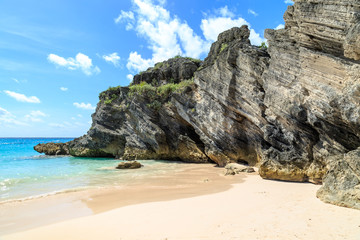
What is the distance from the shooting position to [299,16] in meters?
10.2

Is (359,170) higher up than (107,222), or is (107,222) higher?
(359,170)

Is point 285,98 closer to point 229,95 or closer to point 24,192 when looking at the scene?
point 229,95

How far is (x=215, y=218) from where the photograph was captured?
6160mm

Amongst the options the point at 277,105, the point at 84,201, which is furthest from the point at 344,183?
the point at 84,201

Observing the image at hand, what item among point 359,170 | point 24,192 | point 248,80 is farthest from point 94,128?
point 359,170

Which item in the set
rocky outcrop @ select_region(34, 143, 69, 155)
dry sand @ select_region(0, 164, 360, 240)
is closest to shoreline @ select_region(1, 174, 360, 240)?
dry sand @ select_region(0, 164, 360, 240)

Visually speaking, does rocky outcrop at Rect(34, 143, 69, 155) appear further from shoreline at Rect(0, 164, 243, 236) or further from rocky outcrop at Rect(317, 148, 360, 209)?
rocky outcrop at Rect(317, 148, 360, 209)

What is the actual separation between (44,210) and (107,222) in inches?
126

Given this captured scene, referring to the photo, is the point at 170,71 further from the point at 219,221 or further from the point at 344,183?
the point at 219,221

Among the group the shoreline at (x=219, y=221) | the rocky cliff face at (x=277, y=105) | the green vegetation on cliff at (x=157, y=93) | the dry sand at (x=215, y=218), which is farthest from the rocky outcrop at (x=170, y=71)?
the shoreline at (x=219, y=221)

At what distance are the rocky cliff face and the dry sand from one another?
1.34 meters

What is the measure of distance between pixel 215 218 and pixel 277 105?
28.0ft

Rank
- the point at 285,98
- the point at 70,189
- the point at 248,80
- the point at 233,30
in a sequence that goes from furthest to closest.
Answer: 1. the point at 233,30
2. the point at 248,80
3. the point at 285,98
4. the point at 70,189

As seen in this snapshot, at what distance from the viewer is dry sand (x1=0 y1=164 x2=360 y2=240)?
16.7ft
